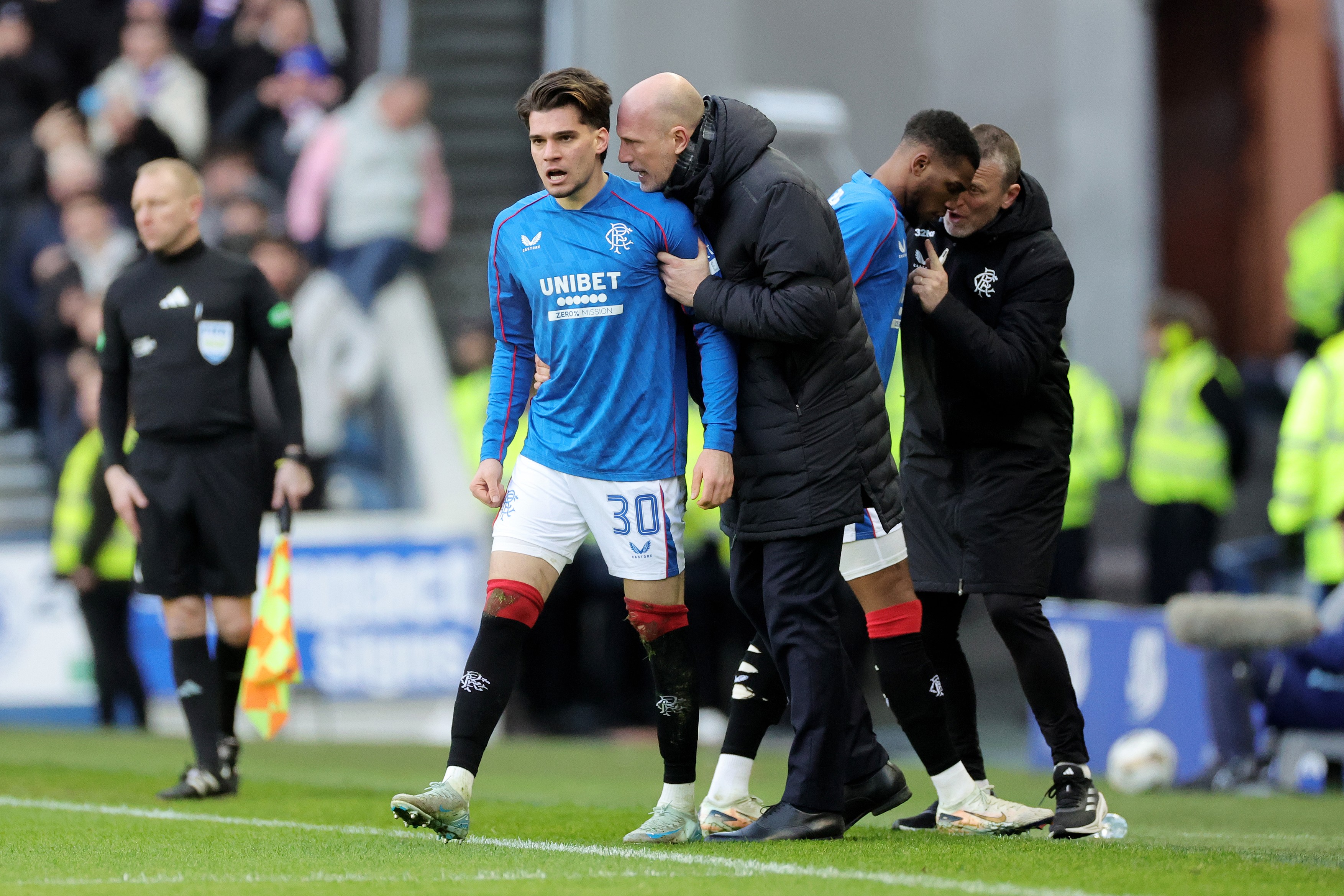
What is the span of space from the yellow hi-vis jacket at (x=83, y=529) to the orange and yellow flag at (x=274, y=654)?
5152mm

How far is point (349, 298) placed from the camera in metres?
14.6

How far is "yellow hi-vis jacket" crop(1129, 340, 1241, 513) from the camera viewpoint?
11.4m

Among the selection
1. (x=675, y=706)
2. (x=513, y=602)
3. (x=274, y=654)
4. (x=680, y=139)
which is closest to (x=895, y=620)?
(x=675, y=706)

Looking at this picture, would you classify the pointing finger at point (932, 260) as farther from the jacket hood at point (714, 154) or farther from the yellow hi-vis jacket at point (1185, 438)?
the yellow hi-vis jacket at point (1185, 438)

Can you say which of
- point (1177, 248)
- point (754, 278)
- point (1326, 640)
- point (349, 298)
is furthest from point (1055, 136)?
point (754, 278)

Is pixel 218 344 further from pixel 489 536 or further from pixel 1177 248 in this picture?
pixel 1177 248

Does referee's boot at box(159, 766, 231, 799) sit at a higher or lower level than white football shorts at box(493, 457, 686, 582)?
lower

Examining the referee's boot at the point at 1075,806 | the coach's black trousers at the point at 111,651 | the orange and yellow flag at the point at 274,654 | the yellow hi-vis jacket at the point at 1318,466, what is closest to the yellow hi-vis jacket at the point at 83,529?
the coach's black trousers at the point at 111,651

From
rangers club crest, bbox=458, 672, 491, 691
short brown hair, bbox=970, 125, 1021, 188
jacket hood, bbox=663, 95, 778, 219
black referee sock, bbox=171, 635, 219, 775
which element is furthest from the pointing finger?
black referee sock, bbox=171, 635, 219, 775

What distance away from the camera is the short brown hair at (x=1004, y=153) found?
18.4 feet

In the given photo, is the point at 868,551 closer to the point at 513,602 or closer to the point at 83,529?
the point at 513,602

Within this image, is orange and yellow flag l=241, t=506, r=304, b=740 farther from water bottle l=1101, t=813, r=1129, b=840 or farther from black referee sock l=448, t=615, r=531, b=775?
water bottle l=1101, t=813, r=1129, b=840

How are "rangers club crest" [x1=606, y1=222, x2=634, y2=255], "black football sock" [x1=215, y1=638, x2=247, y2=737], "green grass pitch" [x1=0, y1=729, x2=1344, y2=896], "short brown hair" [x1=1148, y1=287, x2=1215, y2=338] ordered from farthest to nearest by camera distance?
"short brown hair" [x1=1148, y1=287, x2=1215, y2=338]
"black football sock" [x1=215, y1=638, x2=247, y2=737]
"rangers club crest" [x1=606, y1=222, x2=634, y2=255]
"green grass pitch" [x1=0, y1=729, x2=1344, y2=896]

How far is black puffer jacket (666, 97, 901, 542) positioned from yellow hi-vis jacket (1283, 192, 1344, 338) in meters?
9.70
